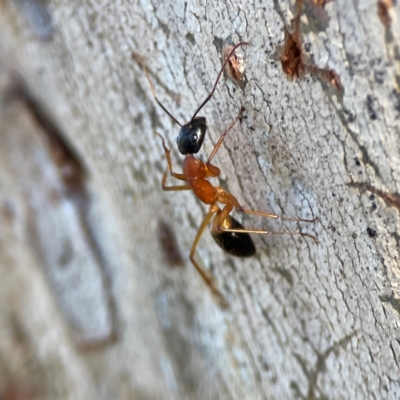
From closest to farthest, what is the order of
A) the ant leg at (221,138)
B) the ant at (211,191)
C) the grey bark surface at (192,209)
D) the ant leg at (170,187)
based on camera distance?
the grey bark surface at (192,209) < the ant leg at (221,138) < the ant at (211,191) < the ant leg at (170,187)

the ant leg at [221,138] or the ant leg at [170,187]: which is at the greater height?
the ant leg at [170,187]

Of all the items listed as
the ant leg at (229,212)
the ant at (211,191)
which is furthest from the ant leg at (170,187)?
the ant leg at (229,212)

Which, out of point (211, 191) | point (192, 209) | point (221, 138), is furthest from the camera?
point (192, 209)

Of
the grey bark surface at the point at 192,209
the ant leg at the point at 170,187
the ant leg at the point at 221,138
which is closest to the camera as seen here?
the grey bark surface at the point at 192,209

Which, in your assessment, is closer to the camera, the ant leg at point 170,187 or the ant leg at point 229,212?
the ant leg at point 229,212

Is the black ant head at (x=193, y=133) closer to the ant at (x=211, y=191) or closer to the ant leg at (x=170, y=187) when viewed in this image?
the ant at (x=211, y=191)

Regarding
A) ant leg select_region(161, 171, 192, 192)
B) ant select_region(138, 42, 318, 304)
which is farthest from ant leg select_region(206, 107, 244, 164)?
ant leg select_region(161, 171, 192, 192)

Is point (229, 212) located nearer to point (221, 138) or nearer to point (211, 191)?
point (211, 191)

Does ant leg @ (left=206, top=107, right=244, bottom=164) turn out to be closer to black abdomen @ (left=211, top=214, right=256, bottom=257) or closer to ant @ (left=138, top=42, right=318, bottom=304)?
ant @ (left=138, top=42, right=318, bottom=304)

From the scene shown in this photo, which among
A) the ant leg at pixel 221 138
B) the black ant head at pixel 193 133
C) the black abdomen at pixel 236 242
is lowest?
the black abdomen at pixel 236 242

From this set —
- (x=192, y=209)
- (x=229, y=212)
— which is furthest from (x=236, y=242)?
(x=192, y=209)
